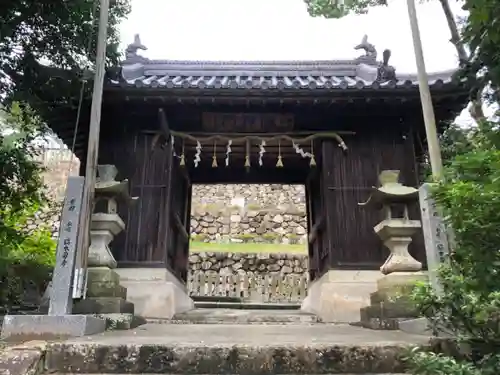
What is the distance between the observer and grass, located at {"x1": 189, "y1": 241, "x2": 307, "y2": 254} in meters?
17.7

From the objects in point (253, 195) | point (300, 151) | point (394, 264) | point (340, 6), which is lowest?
point (394, 264)

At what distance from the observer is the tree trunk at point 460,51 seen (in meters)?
6.98

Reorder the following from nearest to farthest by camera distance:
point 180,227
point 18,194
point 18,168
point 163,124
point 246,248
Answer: point 18,168 < point 18,194 < point 163,124 < point 180,227 < point 246,248

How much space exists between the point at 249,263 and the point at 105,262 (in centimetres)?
1197

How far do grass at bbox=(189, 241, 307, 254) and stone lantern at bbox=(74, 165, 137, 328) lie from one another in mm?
11593

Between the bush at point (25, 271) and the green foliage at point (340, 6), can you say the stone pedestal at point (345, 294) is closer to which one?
the bush at point (25, 271)

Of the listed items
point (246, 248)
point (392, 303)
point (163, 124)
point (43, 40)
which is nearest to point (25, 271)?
point (163, 124)

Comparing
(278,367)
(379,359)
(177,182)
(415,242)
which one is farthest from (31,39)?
(415,242)

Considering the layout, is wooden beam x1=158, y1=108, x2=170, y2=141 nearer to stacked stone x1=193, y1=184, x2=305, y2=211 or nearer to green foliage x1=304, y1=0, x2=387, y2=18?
green foliage x1=304, y1=0, x2=387, y2=18

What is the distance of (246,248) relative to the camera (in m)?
18.3

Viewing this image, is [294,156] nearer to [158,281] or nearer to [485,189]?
[158,281]

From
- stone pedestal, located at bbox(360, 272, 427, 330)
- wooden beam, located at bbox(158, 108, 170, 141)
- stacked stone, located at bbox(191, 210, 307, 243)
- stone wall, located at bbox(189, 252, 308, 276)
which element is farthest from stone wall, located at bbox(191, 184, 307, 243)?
stone pedestal, located at bbox(360, 272, 427, 330)

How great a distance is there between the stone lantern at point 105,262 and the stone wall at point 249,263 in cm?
1094

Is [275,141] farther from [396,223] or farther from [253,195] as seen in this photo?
[253,195]
